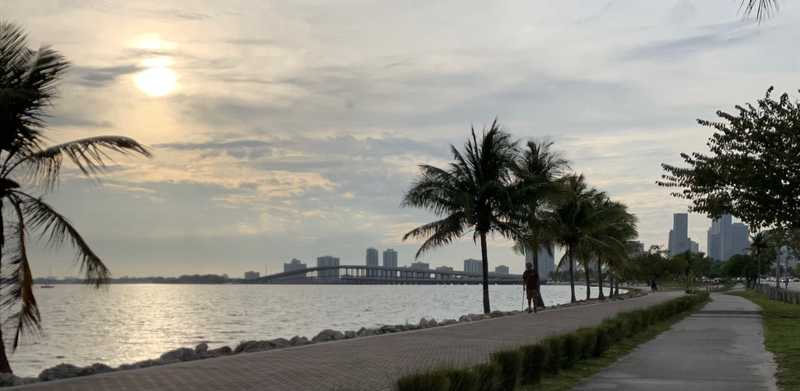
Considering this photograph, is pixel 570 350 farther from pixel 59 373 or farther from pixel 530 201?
pixel 530 201

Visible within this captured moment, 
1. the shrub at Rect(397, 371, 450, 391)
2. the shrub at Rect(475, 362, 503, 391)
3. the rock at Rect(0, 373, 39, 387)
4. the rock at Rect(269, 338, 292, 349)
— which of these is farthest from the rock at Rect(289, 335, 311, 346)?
the shrub at Rect(397, 371, 450, 391)

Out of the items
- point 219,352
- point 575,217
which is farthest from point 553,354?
point 575,217

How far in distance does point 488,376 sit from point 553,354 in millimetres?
3830

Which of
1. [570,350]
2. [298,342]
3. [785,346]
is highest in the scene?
[570,350]

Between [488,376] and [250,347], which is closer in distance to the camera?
[488,376]

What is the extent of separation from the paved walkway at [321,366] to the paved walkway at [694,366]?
250cm

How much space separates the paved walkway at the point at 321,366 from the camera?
39.5 feet

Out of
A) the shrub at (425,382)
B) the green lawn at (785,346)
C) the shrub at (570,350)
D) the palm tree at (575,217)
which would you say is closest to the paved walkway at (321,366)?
the shrub at (425,382)

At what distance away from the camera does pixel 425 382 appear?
30.7 ft

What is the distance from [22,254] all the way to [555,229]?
34.5m

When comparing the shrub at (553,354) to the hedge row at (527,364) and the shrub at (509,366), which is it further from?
the shrub at (509,366)

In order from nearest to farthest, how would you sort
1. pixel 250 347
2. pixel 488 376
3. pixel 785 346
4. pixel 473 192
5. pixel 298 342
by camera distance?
1. pixel 488 376
2. pixel 250 347
3. pixel 298 342
4. pixel 785 346
5. pixel 473 192

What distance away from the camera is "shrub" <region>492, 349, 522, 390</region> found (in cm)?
1221

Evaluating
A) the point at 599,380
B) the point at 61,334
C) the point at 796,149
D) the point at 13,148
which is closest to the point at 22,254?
the point at 13,148
